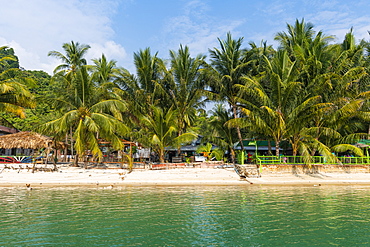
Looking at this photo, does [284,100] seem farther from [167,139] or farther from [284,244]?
[284,244]

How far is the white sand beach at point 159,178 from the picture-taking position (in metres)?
16.9

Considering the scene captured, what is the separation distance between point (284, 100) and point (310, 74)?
416cm

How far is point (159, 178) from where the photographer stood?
18.2m

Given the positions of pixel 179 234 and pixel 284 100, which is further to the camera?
pixel 284 100

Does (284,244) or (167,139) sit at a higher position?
(167,139)

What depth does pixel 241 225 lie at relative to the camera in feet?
25.3

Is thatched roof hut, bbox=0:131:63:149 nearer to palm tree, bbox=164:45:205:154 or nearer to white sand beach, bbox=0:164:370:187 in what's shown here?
white sand beach, bbox=0:164:370:187

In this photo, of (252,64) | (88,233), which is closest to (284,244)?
(88,233)

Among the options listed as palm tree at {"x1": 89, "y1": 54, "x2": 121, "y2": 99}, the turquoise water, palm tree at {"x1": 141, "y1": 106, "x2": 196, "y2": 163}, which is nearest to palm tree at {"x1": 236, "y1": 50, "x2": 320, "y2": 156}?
palm tree at {"x1": 141, "y1": 106, "x2": 196, "y2": 163}

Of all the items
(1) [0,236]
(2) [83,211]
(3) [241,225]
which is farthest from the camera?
(2) [83,211]

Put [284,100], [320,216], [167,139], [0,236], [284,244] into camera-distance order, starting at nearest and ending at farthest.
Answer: [284,244] < [0,236] < [320,216] < [284,100] < [167,139]

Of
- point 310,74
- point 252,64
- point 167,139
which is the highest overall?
point 252,64

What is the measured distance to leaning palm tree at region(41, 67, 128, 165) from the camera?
1942 cm

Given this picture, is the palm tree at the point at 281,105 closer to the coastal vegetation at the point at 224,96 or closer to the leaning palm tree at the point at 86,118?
the coastal vegetation at the point at 224,96
